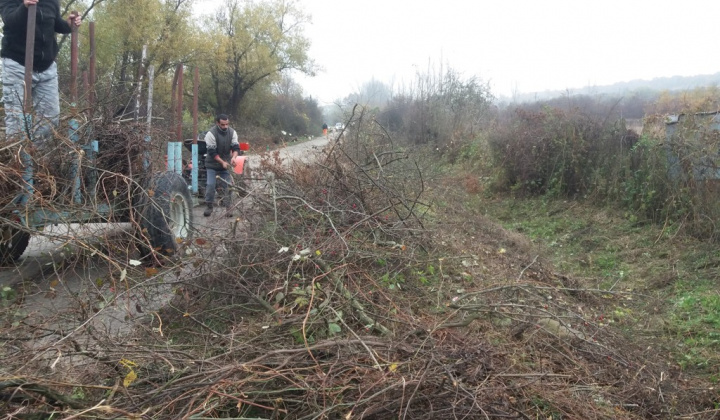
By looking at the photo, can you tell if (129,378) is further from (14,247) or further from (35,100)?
(35,100)

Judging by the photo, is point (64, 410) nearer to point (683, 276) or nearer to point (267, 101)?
point (683, 276)

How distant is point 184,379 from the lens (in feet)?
8.79

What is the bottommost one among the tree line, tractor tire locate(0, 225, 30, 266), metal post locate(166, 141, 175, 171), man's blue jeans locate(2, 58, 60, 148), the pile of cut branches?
the pile of cut branches

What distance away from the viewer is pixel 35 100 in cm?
491

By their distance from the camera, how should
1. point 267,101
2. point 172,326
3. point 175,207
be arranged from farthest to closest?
1. point 267,101
2. point 175,207
3. point 172,326

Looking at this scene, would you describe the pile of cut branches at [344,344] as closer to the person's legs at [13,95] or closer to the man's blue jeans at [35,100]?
the man's blue jeans at [35,100]

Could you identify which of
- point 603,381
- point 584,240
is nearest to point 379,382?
point 603,381

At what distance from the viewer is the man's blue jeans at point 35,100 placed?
4457 millimetres

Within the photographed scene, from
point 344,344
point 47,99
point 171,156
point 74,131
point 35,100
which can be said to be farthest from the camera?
point 171,156

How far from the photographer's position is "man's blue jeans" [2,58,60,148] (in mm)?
4457

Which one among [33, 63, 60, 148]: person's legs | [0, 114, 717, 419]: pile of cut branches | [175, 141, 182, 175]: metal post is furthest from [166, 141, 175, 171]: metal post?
[33, 63, 60, 148]: person's legs

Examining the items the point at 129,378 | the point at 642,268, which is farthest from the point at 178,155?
the point at 642,268

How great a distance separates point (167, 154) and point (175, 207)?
1042 millimetres

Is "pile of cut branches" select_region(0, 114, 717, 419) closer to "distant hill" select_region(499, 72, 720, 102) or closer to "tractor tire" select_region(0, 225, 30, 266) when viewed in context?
"tractor tire" select_region(0, 225, 30, 266)
